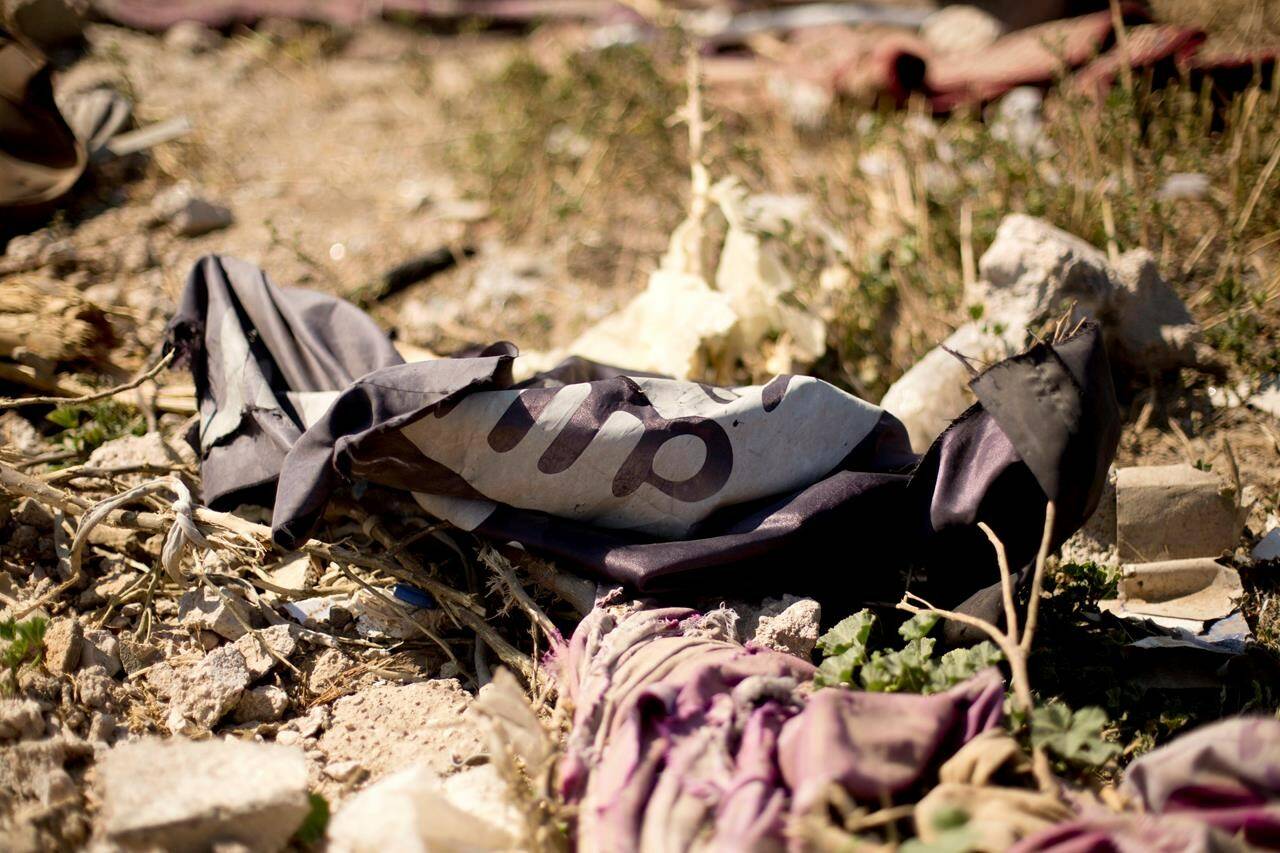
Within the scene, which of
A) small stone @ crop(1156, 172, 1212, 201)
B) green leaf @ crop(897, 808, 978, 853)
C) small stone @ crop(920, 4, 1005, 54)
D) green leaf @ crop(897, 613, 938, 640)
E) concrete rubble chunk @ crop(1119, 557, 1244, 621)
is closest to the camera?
green leaf @ crop(897, 808, 978, 853)

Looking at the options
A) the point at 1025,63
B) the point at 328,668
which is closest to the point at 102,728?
the point at 328,668

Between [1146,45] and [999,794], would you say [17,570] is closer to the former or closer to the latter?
[999,794]

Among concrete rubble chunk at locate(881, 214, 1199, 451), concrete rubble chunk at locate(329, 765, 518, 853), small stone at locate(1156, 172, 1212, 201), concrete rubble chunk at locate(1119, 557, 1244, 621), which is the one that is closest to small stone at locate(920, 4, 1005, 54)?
small stone at locate(1156, 172, 1212, 201)

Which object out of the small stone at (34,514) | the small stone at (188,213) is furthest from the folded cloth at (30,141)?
the small stone at (34,514)

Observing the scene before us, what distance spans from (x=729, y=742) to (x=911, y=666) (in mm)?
369

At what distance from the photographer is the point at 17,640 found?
185cm

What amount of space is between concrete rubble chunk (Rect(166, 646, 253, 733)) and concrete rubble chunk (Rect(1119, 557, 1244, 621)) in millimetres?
2008

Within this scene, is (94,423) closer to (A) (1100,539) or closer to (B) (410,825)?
(B) (410,825)

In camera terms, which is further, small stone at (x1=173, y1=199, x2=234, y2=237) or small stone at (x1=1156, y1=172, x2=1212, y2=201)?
small stone at (x1=173, y1=199, x2=234, y2=237)

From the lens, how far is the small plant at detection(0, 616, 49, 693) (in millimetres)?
1826

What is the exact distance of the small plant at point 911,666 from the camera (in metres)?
1.72

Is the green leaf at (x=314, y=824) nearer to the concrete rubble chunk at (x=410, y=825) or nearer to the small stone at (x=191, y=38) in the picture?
the concrete rubble chunk at (x=410, y=825)

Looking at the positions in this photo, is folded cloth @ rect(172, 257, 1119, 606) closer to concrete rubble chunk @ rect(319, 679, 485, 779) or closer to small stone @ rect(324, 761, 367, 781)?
concrete rubble chunk @ rect(319, 679, 485, 779)

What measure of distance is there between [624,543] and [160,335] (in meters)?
1.98
